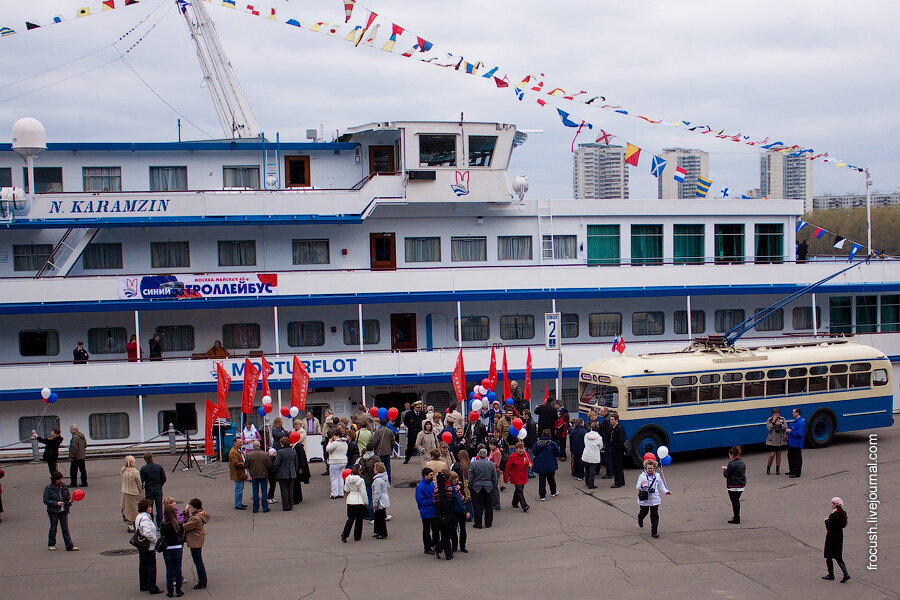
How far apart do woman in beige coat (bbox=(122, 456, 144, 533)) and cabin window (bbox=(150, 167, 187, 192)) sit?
1441cm

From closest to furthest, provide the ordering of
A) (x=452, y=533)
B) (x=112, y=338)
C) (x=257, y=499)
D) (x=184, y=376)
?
(x=452, y=533) → (x=257, y=499) → (x=184, y=376) → (x=112, y=338)

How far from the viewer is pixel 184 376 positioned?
24.8m

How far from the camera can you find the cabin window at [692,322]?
29.0 meters

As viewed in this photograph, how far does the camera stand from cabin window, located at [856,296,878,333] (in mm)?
30359

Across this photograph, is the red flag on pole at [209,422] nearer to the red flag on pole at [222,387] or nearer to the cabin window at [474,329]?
the red flag on pole at [222,387]

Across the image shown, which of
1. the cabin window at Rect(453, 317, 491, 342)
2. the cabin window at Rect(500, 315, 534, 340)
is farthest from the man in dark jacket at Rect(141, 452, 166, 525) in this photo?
the cabin window at Rect(500, 315, 534, 340)

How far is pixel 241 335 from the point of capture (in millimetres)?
26938

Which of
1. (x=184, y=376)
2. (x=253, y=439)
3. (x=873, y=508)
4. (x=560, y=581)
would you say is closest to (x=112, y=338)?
(x=184, y=376)

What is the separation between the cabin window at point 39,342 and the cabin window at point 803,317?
82.9ft

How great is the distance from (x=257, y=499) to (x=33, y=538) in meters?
3.97

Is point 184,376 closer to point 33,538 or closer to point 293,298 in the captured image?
point 293,298

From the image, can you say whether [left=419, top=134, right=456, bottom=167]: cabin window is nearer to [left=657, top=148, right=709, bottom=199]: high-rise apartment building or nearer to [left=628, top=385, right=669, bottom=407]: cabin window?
[left=657, top=148, right=709, bottom=199]: high-rise apartment building

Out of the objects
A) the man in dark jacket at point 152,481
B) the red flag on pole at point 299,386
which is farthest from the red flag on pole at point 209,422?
the man in dark jacket at point 152,481

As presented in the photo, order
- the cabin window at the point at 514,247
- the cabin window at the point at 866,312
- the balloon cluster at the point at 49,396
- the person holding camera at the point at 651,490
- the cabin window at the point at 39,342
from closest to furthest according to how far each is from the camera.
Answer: the person holding camera at the point at 651,490, the balloon cluster at the point at 49,396, the cabin window at the point at 39,342, the cabin window at the point at 514,247, the cabin window at the point at 866,312
